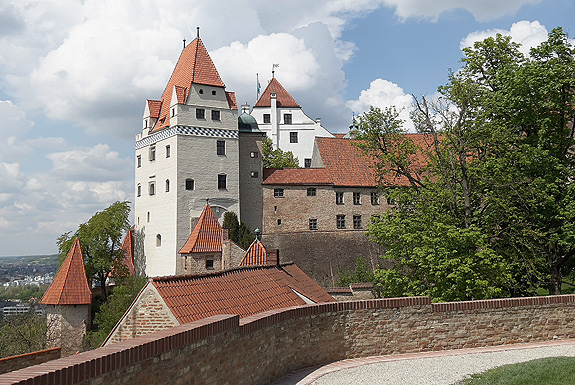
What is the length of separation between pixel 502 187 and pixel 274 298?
11.4 meters

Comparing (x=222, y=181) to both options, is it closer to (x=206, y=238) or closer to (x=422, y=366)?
(x=206, y=238)

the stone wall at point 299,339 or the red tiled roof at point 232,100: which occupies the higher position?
the red tiled roof at point 232,100

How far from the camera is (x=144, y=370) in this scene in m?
6.85

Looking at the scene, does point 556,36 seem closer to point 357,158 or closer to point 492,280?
point 492,280

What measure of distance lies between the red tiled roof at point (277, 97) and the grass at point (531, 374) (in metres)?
59.8

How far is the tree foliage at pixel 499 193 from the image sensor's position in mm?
20922

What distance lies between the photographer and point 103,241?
1977 inches

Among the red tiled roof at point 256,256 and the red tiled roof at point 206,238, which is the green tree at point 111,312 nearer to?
the red tiled roof at point 206,238

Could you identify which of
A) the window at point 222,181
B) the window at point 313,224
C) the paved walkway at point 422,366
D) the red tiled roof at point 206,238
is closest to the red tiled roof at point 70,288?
the red tiled roof at point 206,238

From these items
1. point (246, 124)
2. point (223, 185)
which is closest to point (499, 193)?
point (223, 185)

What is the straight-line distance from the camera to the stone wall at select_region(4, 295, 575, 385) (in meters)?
6.42

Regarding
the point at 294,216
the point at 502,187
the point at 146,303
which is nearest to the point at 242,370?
the point at 146,303

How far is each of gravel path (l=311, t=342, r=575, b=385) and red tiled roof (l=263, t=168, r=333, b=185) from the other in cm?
3161

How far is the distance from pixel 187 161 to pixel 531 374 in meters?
35.3
